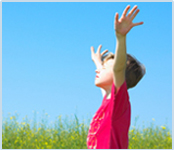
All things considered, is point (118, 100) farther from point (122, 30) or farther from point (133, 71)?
point (122, 30)

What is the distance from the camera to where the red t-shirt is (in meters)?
2.14

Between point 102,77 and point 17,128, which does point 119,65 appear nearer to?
point 102,77

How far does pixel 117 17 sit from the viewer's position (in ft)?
6.48

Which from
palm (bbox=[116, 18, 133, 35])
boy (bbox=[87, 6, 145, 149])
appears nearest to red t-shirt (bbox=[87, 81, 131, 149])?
boy (bbox=[87, 6, 145, 149])

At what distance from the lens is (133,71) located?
2418 mm

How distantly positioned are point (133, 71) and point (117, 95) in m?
0.36

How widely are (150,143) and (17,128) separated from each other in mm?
2150

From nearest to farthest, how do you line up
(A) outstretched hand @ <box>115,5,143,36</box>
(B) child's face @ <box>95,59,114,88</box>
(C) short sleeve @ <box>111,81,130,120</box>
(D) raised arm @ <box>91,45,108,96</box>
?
(A) outstretched hand @ <box>115,5,143,36</box> < (C) short sleeve @ <box>111,81,130,120</box> < (B) child's face @ <box>95,59,114,88</box> < (D) raised arm @ <box>91,45,108,96</box>

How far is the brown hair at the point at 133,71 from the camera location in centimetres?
240

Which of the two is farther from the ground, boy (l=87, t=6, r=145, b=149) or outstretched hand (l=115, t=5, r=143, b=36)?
outstretched hand (l=115, t=5, r=143, b=36)

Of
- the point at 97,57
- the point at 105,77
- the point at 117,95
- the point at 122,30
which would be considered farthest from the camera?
the point at 97,57

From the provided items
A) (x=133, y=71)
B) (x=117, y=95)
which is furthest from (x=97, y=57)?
(x=117, y=95)

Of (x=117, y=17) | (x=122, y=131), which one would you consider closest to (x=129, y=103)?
(x=122, y=131)

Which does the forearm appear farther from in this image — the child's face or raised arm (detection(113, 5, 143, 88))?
the child's face
